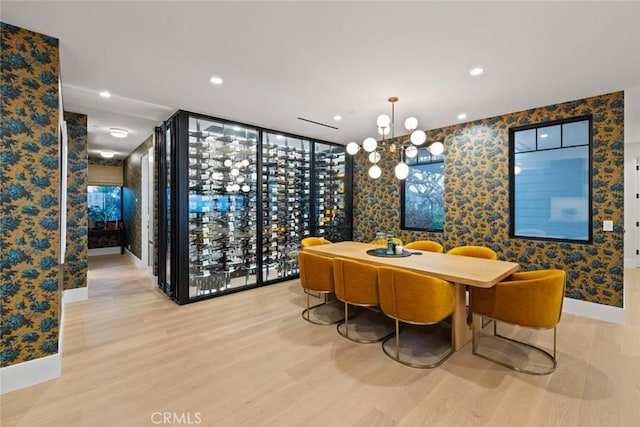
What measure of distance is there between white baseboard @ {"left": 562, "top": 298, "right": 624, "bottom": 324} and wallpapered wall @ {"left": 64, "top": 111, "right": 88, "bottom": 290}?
22.0ft

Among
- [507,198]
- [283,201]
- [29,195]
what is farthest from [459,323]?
[29,195]

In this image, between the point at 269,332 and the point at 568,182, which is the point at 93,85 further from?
the point at 568,182

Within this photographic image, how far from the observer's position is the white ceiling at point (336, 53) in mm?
1981

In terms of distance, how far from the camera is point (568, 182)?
383cm

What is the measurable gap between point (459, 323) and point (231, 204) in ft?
11.4

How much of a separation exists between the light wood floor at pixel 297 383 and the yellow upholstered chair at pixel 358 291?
0.63ft

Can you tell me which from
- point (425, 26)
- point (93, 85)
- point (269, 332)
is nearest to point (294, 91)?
point (425, 26)

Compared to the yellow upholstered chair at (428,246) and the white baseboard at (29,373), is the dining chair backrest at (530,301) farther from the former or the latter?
the white baseboard at (29,373)

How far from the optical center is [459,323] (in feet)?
8.91

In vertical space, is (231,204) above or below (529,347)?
above

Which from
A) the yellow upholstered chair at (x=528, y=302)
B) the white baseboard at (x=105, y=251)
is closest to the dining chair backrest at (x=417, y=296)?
the yellow upholstered chair at (x=528, y=302)

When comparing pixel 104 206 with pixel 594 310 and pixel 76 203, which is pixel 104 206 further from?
pixel 594 310

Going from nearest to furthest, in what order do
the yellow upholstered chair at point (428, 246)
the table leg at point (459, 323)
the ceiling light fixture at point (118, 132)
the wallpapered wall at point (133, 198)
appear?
the table leg at point (459, 323), the yellow upholstered chair at point (428, 246), the ceiling light fixture at point (118, 132), the wallpapered wall at point (133, 198)

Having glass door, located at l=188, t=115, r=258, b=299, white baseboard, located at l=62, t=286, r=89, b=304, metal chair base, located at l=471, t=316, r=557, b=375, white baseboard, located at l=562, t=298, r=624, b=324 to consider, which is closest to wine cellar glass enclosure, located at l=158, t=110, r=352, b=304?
glass door, located at l=188, t=115, r=258, b=299
